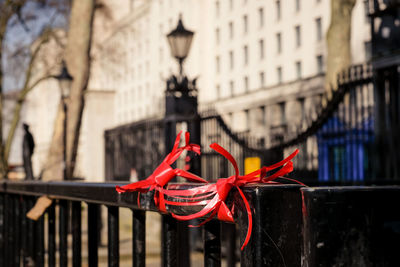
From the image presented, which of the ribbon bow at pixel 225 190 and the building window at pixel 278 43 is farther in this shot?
the building window at pixel 278 43

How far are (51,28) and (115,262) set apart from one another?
26.2 metres

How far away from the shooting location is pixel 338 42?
763 inches

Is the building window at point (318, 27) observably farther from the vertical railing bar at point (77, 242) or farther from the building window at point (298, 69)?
the vertical railing bar at point (77, 242)

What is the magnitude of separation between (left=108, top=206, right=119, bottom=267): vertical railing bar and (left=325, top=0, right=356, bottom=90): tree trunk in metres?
17.7

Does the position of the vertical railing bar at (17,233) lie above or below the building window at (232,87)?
below

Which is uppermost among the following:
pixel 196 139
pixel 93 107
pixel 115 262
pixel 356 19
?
pixel 356 19

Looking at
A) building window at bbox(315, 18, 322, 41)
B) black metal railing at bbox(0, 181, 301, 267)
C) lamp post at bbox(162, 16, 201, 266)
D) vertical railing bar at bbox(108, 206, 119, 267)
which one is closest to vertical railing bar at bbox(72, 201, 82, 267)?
black metal railing at bbox(0, 181, 301, 267)

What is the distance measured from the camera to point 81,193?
1.92 m

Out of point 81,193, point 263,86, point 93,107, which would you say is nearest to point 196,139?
point 81,193

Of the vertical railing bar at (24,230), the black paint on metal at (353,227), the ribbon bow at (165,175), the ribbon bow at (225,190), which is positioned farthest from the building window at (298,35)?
the black paint on metal at (353,227)

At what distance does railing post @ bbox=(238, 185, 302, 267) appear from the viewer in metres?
0.92

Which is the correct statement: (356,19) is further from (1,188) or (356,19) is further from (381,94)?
(1,188)

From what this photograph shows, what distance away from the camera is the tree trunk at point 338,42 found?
18.9 m

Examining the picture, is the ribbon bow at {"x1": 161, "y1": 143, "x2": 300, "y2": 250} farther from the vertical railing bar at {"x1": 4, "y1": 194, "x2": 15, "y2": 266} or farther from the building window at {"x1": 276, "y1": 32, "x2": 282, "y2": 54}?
the building window at {"x1": 276, "y1": 32, "x2": 282, "y2": 54}
